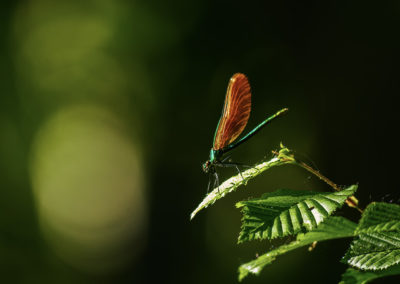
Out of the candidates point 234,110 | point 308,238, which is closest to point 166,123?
point 234,110

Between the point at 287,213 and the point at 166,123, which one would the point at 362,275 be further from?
the point at 166,123

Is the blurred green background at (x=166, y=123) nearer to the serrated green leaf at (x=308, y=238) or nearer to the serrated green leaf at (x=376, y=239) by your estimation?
the serrated green leaf at (x=308, y=238)

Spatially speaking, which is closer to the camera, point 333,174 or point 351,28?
point 333,174

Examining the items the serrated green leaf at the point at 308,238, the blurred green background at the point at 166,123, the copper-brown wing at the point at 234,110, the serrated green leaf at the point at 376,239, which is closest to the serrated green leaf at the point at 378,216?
the serrated green leaf at the point at 376,239

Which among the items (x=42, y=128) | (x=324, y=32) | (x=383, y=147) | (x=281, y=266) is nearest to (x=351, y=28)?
(x=324, y=32)

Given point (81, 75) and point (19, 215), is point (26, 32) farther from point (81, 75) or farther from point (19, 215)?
point (19, 215)

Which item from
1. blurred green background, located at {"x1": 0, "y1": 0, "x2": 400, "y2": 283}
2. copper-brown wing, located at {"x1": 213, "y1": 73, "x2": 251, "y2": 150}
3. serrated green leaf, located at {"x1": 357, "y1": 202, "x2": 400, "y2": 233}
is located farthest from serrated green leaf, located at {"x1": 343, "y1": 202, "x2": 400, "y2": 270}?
blurred green background, located at {"x1": 0, "y1": 0, "x2": 400, "y2": 283}
